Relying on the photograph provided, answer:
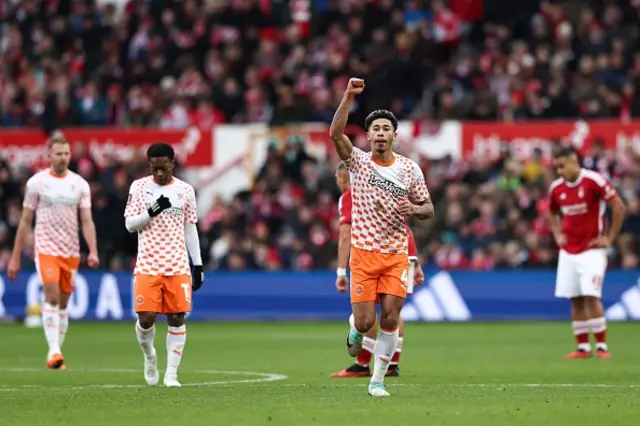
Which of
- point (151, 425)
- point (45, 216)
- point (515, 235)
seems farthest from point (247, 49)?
point (151, 425)

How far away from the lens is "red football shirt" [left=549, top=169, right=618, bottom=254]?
1958 centimetres

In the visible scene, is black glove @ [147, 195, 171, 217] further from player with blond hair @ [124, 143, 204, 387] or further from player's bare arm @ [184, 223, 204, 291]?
player's bare arm @ [184, 223, 204, 291]

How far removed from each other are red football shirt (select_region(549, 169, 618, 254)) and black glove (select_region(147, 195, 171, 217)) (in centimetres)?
704

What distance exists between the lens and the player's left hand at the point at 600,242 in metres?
19.4

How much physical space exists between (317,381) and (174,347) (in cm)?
162

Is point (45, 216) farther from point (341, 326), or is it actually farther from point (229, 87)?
point (229, 87)

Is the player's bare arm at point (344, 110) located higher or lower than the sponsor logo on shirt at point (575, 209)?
higher

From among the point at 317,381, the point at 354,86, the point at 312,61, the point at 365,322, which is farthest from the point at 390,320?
the point at 312,61

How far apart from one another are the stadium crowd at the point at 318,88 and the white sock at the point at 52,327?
11444 mm

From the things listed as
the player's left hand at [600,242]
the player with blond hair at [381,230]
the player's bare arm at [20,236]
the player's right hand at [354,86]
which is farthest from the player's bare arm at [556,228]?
the player's right hand at [354,86]

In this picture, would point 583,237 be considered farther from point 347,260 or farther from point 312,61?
point 312,61

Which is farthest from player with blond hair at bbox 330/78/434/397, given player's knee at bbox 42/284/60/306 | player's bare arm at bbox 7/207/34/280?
player's bare arm at bbox 7/207/34/280

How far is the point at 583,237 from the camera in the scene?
1980cm

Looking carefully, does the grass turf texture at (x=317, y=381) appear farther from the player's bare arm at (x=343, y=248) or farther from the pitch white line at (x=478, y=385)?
the player's bare arm at (x=343, y=248)
